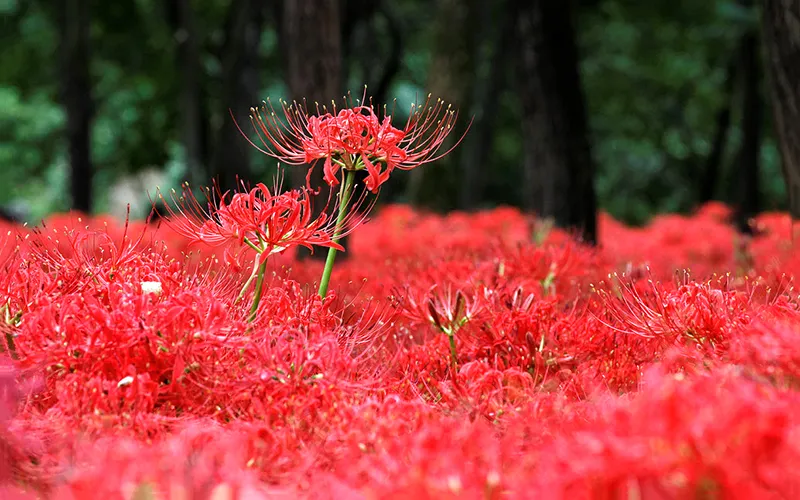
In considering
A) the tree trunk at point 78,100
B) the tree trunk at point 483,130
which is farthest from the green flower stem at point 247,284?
the tree trunk at point 483,130

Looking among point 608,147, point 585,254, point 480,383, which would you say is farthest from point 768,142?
point 480,383

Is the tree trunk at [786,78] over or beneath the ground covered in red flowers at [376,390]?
over

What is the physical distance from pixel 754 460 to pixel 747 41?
11943 millimetres

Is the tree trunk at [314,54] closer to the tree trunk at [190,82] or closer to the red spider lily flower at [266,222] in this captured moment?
the red spider lily flower at [266,222]

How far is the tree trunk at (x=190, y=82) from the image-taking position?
13.2 m

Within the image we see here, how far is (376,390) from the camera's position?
7.14 feet

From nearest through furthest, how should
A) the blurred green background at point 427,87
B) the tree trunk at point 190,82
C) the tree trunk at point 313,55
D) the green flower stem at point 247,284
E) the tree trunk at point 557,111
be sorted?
the green flower stem at point 247,284 < the tree trunk at point 313,55 < the tree trunk at point 557,111 < the blurred green background at point 427,87 < the tree trunk at point 190,82

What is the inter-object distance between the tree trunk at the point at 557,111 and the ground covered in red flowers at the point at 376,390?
384 cm

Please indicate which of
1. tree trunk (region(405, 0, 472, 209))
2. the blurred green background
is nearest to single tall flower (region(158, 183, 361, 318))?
the blurred green background

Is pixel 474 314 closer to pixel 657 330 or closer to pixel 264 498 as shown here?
pixel 657 330

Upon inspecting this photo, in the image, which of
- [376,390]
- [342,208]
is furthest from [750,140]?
[376,390]

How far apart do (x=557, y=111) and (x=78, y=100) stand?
783 centimetres

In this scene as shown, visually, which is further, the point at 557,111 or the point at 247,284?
the point at 557,111

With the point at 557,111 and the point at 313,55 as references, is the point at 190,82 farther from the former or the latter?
the point at 313,55
